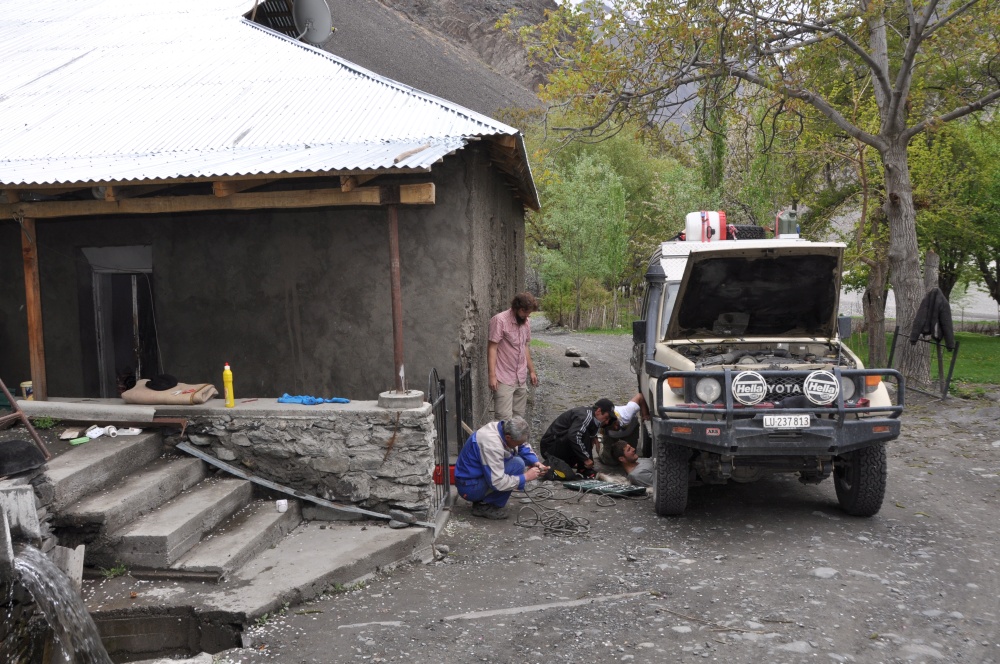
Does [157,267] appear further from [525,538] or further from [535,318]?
[535,318]

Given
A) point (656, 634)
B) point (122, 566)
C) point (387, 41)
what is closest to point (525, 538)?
point (656, 634)

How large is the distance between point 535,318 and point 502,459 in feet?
102

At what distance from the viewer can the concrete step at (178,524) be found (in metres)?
5.21

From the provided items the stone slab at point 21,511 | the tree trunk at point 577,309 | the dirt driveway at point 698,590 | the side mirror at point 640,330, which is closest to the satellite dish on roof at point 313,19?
the side mirror at point 640,330

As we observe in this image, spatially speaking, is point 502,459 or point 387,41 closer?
point 502,459

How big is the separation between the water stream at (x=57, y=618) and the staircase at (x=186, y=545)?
16cm

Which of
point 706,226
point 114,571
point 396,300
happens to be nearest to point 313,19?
point 706,226

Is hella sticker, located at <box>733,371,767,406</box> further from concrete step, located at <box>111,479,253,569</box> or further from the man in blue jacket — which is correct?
concrete step, located at <box>111,479,253,569</box>

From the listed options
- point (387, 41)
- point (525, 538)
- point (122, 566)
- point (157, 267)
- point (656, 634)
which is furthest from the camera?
point (387, 41)

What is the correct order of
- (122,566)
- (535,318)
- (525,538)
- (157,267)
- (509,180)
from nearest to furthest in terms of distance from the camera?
(122,566), (525,538), (157,267), (509,180), (535,318)

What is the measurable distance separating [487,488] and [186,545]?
256 centimetres

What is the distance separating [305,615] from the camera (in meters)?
4.95

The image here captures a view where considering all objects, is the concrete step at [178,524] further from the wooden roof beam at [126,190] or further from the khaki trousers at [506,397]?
the khaki trousers at [506,397]

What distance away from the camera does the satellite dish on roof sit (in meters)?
13.8
